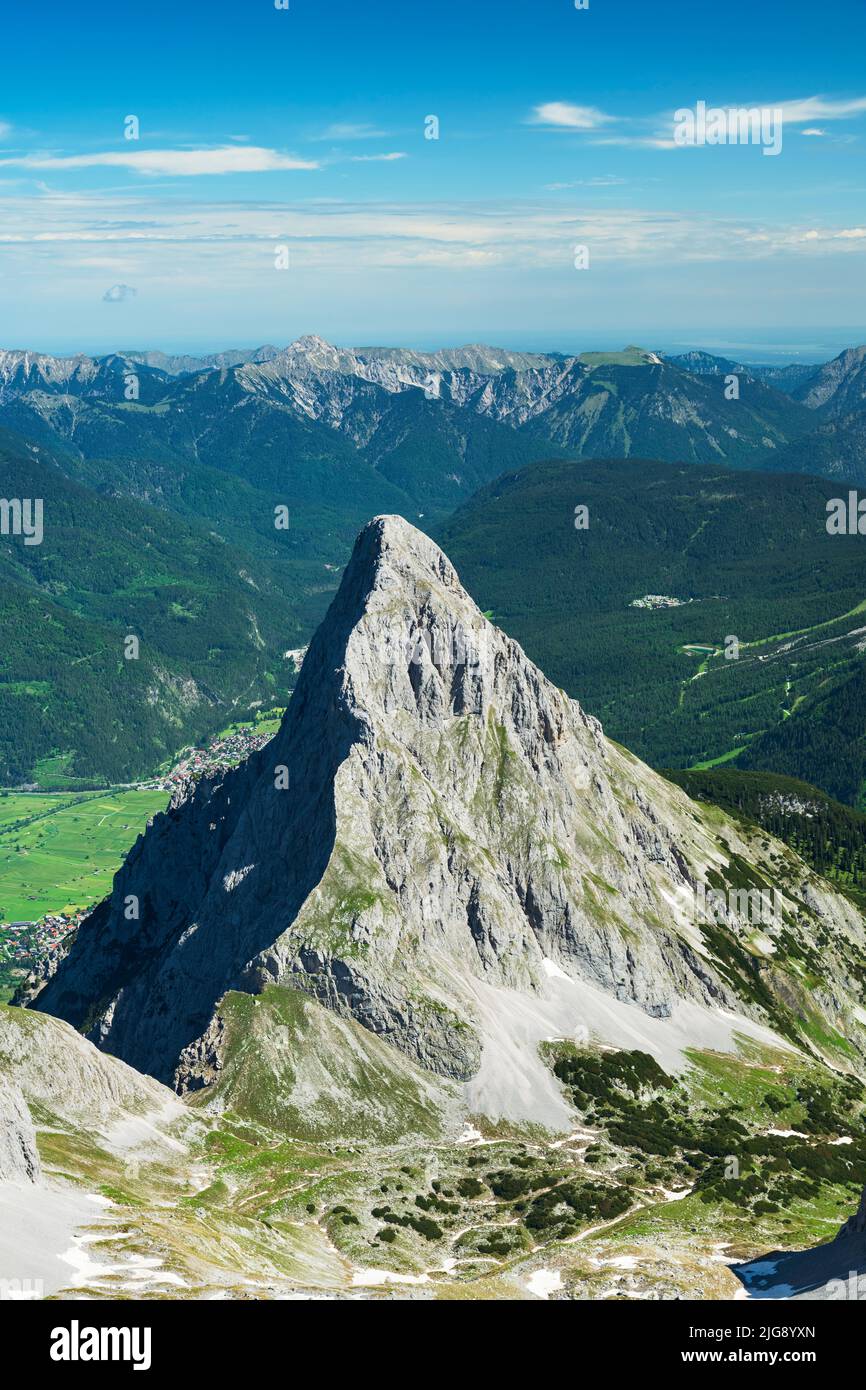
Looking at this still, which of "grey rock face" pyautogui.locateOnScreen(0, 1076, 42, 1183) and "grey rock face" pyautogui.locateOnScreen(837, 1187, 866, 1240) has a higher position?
"grey rock face" pyautogui.locateOnScreen(0, 1076, 42, 1183)

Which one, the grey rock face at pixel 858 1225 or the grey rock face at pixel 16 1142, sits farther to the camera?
the grey rock face at pixel 16 1142

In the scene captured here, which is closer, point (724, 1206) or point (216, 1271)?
→ point (216, 1271)

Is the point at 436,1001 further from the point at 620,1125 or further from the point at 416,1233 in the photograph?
the point at 416,1233

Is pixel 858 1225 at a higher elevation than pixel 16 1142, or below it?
below

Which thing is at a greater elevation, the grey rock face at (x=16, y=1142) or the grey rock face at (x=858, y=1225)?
the grey rock face at (x=16, y=1142)

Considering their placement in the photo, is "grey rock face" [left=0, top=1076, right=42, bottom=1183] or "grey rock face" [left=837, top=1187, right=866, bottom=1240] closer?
"grey rock face" [left=837, top=1187, right=866, bottom=1240]

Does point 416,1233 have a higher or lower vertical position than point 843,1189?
higher
